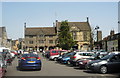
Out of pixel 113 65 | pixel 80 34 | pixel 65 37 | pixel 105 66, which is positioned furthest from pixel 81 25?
pixel 105 66

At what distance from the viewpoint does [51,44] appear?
95.8m

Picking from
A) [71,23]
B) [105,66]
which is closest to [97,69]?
[105,66]

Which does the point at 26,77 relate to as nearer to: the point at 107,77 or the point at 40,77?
the point at 40,77

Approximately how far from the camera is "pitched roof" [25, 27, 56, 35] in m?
96.0

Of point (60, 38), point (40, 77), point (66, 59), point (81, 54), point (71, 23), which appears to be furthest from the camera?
A: point (71, 23)

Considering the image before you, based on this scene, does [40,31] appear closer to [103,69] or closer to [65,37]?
[65,37]

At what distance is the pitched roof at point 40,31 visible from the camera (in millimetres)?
96000

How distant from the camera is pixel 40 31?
9662 centimetres

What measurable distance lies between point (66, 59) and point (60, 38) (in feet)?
98.7

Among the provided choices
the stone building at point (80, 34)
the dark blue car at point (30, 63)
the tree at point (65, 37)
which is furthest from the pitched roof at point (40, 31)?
the dark blue car at point (30, 63)

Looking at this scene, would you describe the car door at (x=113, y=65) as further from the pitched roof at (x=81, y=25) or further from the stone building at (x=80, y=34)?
the pitched roof at (x=81, y=25)

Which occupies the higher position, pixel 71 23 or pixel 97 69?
pixel 71 23

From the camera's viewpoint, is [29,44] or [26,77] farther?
[29,44]

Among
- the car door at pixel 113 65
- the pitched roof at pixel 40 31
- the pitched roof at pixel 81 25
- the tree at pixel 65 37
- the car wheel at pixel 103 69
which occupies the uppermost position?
the pitched roof at pixel 81 25
